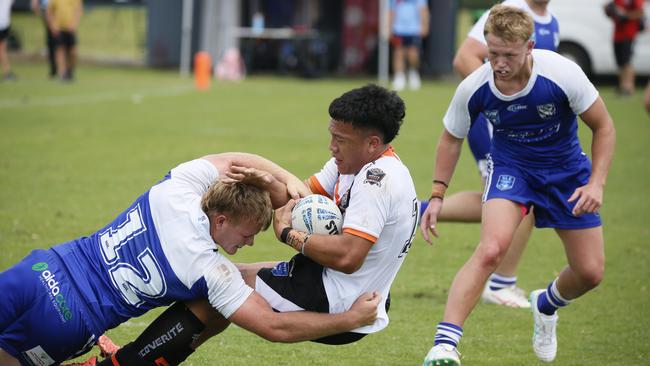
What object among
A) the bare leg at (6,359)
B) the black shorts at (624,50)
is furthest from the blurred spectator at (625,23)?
the bare leg at (6,359)

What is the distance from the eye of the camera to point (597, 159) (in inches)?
213

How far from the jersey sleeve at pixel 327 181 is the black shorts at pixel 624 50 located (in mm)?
15547

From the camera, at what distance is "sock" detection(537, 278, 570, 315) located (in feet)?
19.2

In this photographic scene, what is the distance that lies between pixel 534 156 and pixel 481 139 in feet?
5.07

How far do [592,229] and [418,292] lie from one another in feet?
5.89

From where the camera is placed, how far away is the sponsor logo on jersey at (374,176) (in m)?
A: 4.57

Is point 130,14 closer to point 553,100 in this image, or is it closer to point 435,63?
point 435,63

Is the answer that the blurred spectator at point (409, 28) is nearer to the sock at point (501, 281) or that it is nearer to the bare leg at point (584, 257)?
the sock at point (501, 281)

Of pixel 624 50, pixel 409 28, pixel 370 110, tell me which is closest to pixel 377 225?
pixel 370 110

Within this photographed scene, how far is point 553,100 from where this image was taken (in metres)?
5.50

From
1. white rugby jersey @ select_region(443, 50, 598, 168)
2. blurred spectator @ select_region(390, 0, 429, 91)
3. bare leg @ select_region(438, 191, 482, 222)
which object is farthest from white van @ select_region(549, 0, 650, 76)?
white rugby jersey @ select_region(443, 50, 598, 168)

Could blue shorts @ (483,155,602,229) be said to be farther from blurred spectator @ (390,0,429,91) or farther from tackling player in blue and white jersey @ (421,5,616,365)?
blurred spectator @ (390,0,429,91)

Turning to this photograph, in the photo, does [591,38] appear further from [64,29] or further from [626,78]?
[64,29]

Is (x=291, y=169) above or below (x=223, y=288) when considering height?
below
